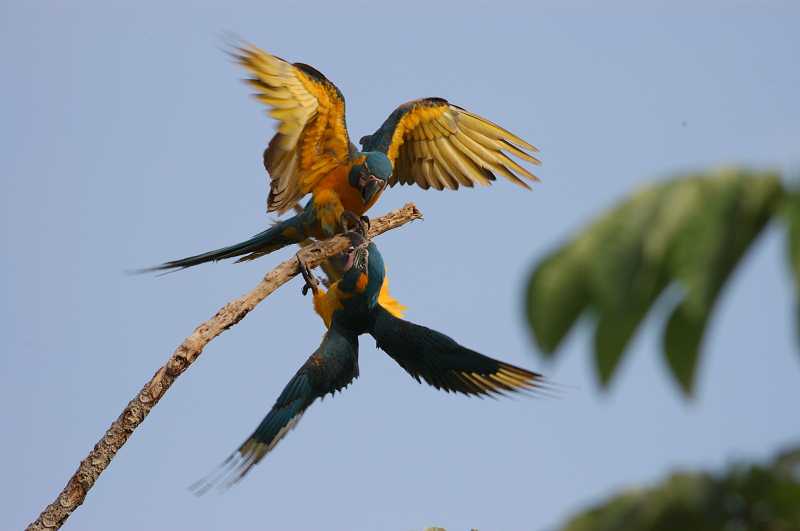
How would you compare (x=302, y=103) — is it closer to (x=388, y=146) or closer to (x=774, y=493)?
(x=388, y=146)

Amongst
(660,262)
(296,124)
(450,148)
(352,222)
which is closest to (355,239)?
(352,222)

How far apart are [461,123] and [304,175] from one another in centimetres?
186

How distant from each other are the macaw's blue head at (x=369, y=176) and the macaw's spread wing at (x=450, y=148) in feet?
3.31

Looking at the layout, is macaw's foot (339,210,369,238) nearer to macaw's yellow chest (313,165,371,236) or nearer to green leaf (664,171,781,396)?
macaw's yellow chest (313,165,371,236)

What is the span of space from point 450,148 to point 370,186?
1668 millimetres

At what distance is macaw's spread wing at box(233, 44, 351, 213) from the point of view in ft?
25.9

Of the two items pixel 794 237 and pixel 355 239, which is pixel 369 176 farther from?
pixel 794 237

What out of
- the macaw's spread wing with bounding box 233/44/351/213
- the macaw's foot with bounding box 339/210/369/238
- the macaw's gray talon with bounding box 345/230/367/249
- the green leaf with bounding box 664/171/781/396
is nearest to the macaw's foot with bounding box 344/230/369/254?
the macaw's gray talon with bounding box 345/230/367/249

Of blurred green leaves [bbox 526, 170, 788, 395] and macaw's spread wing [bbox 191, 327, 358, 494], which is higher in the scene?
macaw's spread wing [bbox 191, 327, 358, 494]

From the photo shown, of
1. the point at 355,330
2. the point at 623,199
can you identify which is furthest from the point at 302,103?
the point at 623,199

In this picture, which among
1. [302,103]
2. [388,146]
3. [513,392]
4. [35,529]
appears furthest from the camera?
[388,146]

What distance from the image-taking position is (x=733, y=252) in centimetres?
212

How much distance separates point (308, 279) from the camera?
7426 millimetres

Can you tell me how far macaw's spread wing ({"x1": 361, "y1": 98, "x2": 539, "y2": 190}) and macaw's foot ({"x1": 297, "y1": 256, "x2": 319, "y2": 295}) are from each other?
217cm
